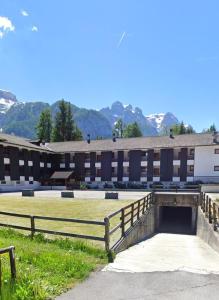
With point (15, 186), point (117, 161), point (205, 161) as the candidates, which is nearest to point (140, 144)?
point (117, 161)

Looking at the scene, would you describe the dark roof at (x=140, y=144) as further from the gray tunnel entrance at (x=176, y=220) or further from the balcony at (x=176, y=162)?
the gray tunnel entrance at (x=176, y=220)

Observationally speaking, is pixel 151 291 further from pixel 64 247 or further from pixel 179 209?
pixel 179 209

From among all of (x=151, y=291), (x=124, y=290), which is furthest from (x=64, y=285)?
(x=151, y=291)

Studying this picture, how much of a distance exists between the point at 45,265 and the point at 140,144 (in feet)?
143

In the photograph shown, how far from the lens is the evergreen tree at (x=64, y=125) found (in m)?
79.9

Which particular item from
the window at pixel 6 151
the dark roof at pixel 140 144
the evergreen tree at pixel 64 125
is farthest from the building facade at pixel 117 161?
the evergreen tree at pixel 64 125

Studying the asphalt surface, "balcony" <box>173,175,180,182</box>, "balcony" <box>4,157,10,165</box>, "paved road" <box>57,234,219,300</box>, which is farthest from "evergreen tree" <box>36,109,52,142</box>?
the asphalt surface

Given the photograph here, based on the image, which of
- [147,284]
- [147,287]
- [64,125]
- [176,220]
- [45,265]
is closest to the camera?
[147,287]

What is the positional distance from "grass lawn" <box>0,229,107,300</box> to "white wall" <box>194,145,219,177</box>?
1510 inches

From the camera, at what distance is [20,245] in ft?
32.2

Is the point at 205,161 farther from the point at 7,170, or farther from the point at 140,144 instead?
the point at 7,170

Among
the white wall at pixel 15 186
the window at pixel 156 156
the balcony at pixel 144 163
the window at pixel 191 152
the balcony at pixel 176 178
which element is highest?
the window at pixel 191 152

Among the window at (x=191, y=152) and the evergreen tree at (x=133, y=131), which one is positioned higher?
the evergreen tree at (x=133, y=131)

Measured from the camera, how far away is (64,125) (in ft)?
263
